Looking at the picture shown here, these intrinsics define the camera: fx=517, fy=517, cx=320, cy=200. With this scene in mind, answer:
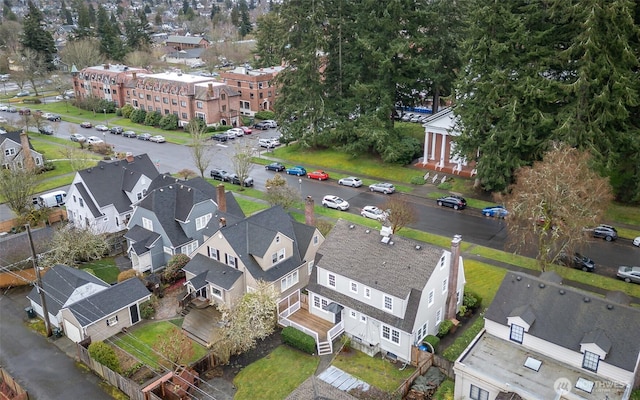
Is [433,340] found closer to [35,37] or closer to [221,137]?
[221,137]

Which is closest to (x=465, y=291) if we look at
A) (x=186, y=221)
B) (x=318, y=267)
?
(x=318, y=267)

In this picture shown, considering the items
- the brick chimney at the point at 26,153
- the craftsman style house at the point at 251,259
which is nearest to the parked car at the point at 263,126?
the brick chimney at the point at 26,153

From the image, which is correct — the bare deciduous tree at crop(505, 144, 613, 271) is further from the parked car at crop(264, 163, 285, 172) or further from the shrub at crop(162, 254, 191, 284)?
the parked car at crop(264, 163, 285, 172)

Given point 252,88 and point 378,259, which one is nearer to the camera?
point 378,259

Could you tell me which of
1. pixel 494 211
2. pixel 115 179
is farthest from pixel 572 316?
pixel 115 179

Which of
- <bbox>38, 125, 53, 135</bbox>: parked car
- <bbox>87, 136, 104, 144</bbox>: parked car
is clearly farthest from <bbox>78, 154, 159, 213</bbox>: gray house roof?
<bbox>38, 125, 53, 135</bbox>: parked car

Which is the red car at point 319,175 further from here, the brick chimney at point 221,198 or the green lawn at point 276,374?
the green lawn at point 276,374

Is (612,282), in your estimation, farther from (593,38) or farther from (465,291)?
(593,38)
